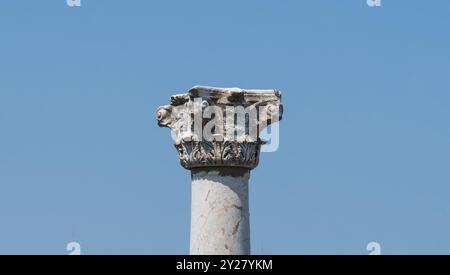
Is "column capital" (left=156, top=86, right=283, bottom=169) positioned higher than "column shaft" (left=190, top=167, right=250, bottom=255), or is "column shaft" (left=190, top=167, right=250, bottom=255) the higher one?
"column capital" (left=156, top=86, right=283, bottom=169)

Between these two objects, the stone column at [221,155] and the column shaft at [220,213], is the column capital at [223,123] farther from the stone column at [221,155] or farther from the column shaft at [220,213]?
the column shaft at [220,213]

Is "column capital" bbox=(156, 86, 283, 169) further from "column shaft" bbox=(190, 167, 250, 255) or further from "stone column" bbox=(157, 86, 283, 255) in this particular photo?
"column shaft" bbox=(190, 167, 250, 255)

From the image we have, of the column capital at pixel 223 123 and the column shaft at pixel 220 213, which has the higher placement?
the column capital at pixel 223 123

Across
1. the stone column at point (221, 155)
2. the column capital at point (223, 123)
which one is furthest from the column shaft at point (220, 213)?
the column capital at point (223, 123)

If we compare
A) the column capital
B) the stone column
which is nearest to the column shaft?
the stone column

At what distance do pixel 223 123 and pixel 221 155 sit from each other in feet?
1.85

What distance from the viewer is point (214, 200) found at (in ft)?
137

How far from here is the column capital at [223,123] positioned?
4172 centimetres

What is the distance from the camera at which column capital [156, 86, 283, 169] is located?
137 feet
